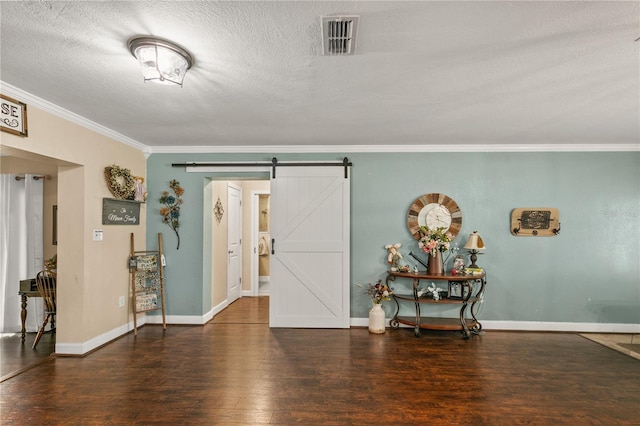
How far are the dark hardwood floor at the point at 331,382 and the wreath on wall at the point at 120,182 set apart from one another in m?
1.75

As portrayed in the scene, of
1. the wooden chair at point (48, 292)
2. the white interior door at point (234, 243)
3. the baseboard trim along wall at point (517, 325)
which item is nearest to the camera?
the wooden chair at point (48, 292)

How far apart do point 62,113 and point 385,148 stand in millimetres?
3638

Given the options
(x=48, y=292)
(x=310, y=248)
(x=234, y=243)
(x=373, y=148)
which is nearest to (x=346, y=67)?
(x=373, y=148)

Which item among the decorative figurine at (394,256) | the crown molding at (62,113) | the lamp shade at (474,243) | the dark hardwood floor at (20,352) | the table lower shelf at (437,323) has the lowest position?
the dark hardwood floor at (20,352)

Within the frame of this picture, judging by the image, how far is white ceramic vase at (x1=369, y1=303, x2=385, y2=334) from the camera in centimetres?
454

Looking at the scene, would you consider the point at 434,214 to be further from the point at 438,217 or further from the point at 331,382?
the point at 331,382

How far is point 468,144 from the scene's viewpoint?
15.6ft

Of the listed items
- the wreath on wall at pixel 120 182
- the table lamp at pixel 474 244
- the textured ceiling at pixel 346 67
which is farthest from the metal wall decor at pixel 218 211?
the table lamp at pixel 474 244

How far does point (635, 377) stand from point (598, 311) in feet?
5.36

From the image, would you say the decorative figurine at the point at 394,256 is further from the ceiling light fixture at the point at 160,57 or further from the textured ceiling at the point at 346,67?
the ceiling light fixture at the point at 160,57

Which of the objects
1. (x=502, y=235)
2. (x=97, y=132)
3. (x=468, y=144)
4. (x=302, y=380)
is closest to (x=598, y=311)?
(x=502, y=235)

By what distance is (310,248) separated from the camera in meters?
4.87

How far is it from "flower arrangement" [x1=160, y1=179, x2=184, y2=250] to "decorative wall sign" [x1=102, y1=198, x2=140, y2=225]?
1.07 ft

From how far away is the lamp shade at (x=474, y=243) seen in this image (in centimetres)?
453
